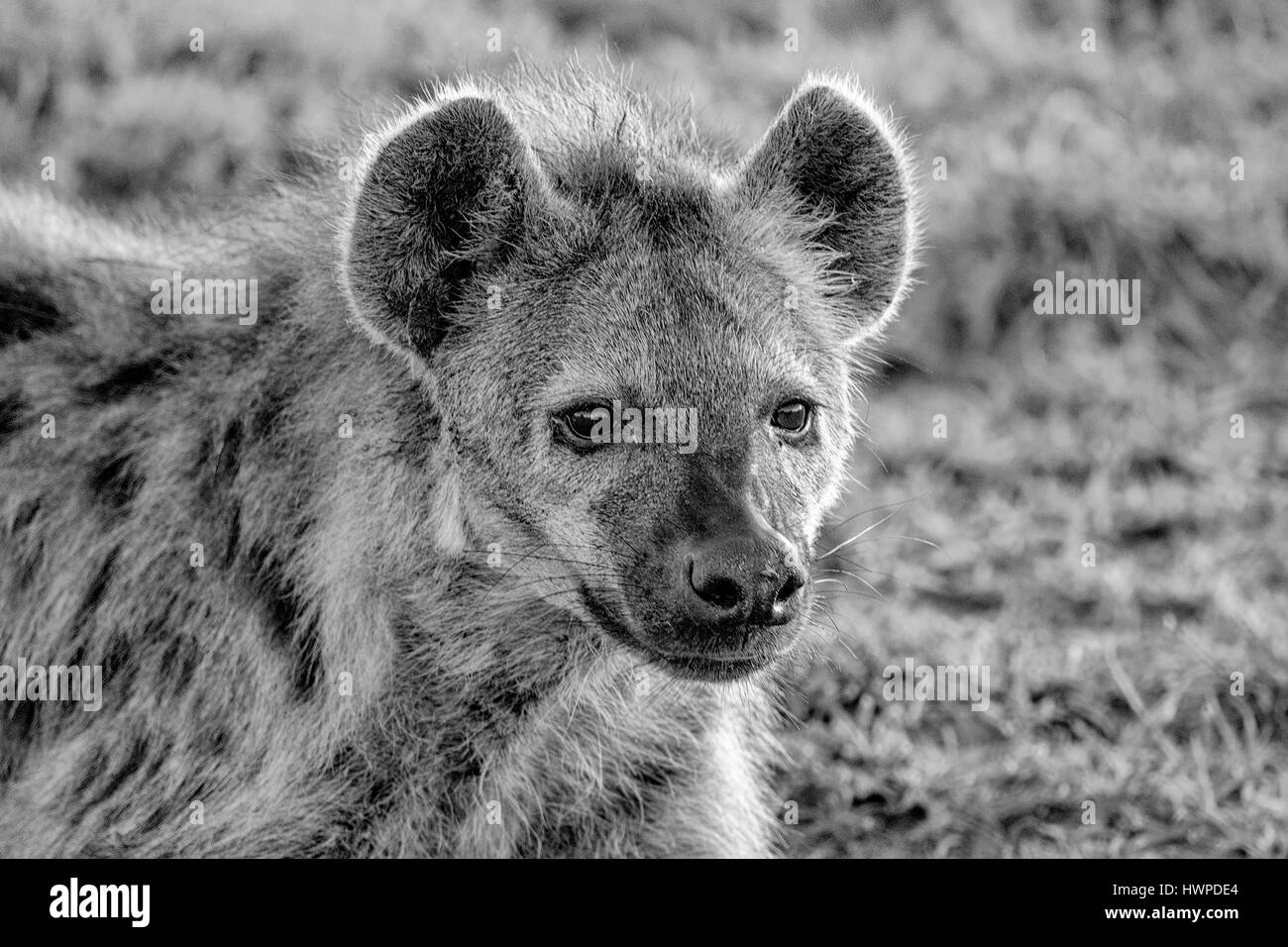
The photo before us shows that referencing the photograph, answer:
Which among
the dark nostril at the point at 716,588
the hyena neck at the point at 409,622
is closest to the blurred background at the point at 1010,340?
the hyena neck at the point at 409,622

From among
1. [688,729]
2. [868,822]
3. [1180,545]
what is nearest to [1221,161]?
[1180,545]

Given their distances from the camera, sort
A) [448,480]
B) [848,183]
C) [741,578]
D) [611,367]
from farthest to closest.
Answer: [848,183] < [448,480] < [611,367] < [741,578]

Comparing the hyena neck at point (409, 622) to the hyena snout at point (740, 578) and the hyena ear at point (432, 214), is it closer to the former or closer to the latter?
the hyena ear at point (432, 214)

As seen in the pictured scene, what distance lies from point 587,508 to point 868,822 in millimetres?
2018

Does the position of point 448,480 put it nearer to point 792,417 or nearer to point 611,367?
point 611,367

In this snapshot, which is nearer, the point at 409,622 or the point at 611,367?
the point at 611,367

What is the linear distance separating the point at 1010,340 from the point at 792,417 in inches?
164

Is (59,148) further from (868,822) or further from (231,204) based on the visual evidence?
(868,822)

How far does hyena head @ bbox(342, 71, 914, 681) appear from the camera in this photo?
12.4 ft

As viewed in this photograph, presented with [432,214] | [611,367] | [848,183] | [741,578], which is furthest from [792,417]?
[432,214]

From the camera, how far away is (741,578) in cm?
362

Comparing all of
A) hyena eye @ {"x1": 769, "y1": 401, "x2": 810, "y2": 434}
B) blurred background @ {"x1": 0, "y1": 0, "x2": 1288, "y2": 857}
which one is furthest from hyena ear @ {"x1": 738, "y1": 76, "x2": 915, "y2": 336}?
blurred background @ {"x1": 0, "y1": 0, "x2": 1288, "y2": 857}

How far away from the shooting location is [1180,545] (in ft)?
22.2

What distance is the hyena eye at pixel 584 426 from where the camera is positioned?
3.87 metres
